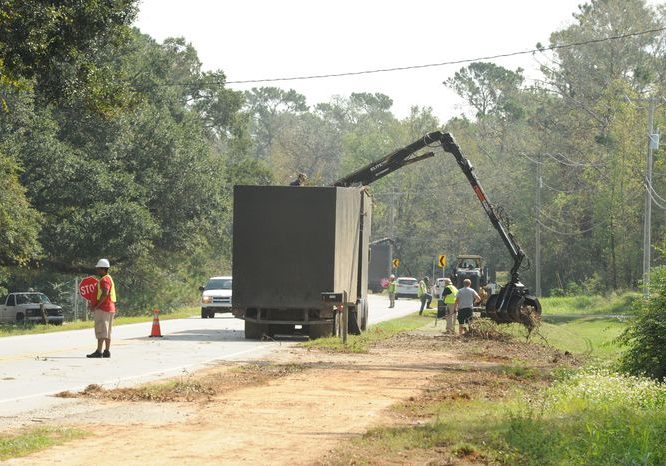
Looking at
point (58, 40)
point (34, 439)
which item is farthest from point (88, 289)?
point (34, 439)

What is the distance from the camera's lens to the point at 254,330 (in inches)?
1351

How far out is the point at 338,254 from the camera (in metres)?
33.9

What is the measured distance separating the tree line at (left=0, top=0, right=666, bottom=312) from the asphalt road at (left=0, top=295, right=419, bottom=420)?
5.82m

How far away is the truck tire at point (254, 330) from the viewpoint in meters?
34.2

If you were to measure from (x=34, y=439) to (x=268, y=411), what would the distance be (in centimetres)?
381

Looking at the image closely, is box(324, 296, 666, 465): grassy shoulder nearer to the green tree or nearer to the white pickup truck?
the green tree

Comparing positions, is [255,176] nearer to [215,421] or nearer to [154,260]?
[154,260]

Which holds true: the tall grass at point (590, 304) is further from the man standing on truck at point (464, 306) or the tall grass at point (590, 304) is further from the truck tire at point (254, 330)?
the truck tire at point (254, 330)

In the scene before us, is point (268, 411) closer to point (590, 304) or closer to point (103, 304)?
point (103, 304)

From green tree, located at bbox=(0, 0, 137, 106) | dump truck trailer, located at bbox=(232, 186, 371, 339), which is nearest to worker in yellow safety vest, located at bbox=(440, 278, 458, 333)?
dump truck trailer, located at bbox=(232, 186, 371, 339)

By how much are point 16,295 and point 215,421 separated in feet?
139

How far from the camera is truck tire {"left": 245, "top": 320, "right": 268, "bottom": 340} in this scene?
34250mm

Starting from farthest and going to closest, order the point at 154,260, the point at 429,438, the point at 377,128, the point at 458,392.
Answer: the point at 377,128 → the point at 154,260 → the point at 458,392 → the point at 429,438

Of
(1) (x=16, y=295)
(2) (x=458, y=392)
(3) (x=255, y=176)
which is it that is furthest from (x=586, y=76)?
(2) (x=458, y=392)
